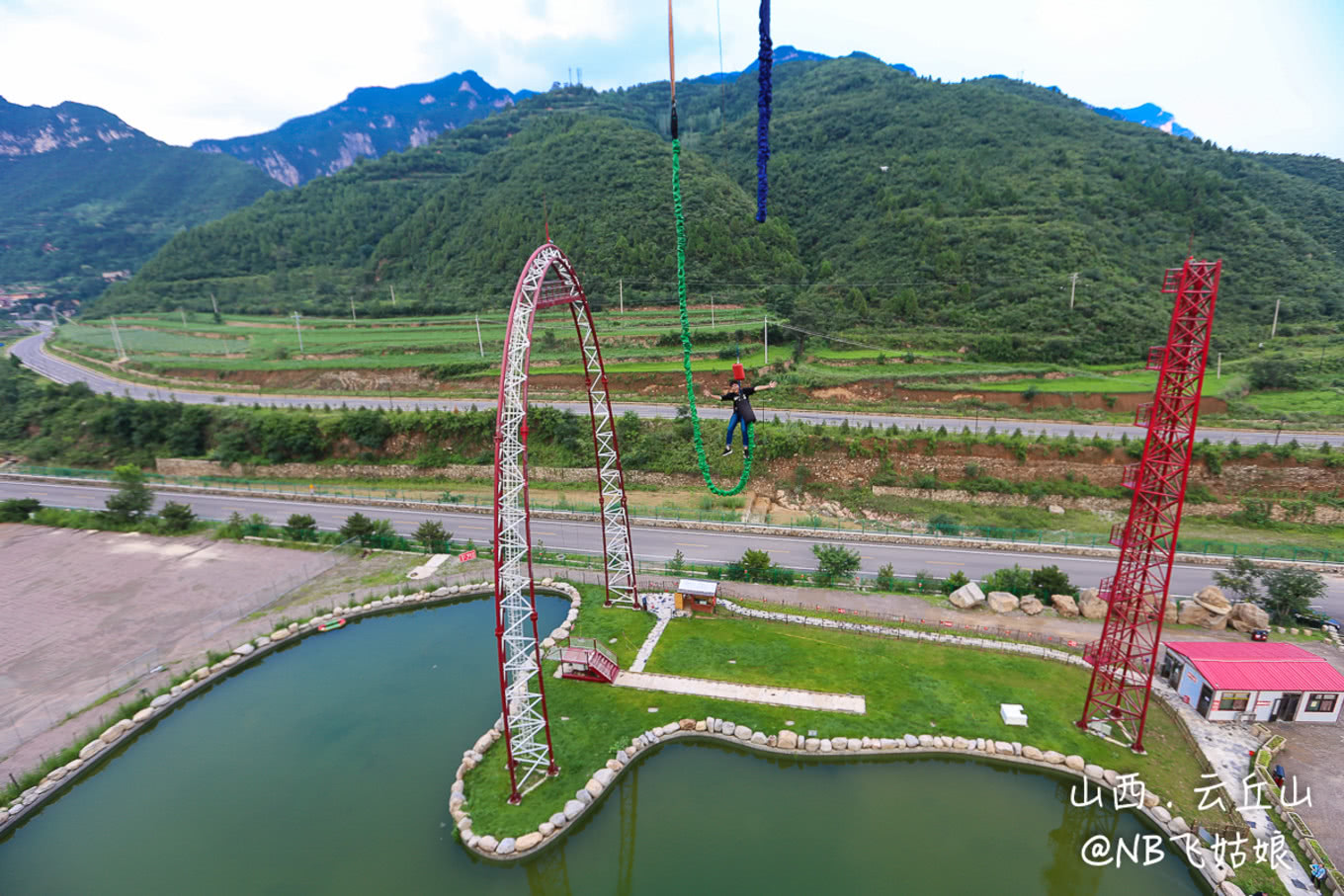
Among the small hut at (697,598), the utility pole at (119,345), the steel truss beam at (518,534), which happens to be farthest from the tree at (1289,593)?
the utility pole at (119,345)

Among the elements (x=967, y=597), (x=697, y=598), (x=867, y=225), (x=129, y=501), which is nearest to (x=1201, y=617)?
(x=967, y=597)

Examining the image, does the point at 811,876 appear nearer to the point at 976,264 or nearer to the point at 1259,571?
the point at 1259,571

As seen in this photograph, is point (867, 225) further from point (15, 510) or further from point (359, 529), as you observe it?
point (15, 510)

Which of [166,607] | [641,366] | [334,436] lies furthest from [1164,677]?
[334,436]

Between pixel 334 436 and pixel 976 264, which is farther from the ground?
pixel 976 264

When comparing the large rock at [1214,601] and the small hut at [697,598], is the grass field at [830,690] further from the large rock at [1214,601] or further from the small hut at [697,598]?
the large rock at [1214,601]

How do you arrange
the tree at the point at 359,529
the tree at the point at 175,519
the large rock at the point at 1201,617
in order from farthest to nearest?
1. the tree at the point at 175,519
2. the tree at the point at 359,529
3. the large rock at the point at 1201,617
